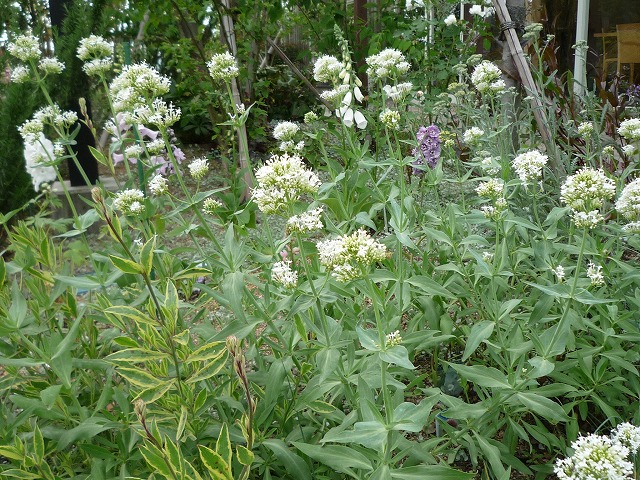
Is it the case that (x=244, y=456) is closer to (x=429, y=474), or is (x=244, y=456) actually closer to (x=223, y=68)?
(x=429, y=474)

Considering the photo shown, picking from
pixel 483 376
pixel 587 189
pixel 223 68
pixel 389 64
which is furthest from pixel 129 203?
pixel 587 189

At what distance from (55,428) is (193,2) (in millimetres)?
5562

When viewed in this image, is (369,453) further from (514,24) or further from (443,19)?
(443,19)

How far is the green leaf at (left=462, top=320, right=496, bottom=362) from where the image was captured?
160 cm

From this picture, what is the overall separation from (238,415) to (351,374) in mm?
362

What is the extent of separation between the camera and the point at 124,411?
157 centimetres

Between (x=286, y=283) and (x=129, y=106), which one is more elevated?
(x=129, y=106)

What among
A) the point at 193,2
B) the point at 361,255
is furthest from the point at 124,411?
the point at 193,2

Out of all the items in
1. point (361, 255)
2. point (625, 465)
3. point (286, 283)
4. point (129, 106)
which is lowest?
→ point (625, 465)

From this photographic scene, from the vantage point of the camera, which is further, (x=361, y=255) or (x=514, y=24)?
(x=514, y=24)

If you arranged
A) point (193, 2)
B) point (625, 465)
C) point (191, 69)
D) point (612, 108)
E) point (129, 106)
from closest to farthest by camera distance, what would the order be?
point (625, 465) → point (129, 106) → point (612, 108) → point (193, 2) → point (191, 69)

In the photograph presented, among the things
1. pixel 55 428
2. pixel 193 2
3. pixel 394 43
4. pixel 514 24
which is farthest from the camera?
pixel 193 2

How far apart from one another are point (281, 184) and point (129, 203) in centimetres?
72

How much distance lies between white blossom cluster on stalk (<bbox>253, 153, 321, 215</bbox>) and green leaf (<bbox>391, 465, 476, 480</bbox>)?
2.13 ft
